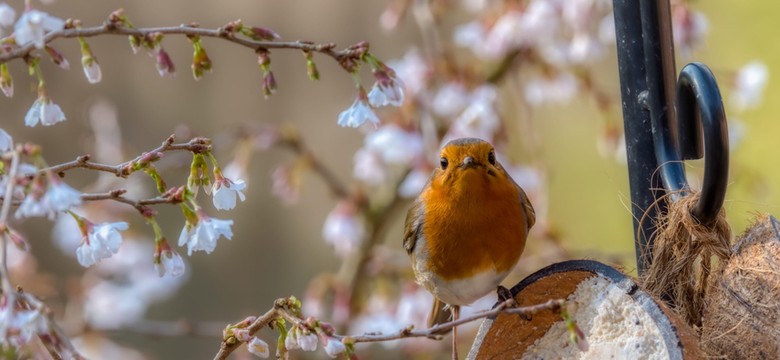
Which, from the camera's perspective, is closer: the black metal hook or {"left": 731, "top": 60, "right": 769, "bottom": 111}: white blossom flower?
the black metal hook

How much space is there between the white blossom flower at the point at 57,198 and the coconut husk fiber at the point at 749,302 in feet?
2.61

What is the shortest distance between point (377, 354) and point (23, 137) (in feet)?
5.06

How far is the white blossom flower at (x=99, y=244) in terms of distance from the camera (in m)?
1.07

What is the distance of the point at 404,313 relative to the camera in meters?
2.80

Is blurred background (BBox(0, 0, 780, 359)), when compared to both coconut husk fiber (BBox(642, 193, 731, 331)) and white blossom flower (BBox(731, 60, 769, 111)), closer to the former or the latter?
white blossom flower (BBox(731, 60, 769, 111))

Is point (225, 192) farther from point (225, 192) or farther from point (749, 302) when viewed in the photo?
point (749, 302)

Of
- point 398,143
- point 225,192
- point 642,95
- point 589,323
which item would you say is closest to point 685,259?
point 589,323

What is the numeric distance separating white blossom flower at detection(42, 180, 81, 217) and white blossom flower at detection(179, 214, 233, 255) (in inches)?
9.3

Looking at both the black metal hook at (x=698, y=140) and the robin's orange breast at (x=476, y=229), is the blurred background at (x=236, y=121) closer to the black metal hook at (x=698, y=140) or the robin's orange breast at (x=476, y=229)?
the robin's orange breast at (x=476, y=229)

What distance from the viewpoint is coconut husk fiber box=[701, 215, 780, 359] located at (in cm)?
124

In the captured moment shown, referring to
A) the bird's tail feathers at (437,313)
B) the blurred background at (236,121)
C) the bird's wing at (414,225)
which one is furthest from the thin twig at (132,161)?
the blurred background at (236,121)

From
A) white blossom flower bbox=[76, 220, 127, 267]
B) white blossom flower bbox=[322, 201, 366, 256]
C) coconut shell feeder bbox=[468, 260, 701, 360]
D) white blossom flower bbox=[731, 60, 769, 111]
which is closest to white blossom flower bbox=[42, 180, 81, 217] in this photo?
white blossom flower bbox=[76, 220, 127, 267]

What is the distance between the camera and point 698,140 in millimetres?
1396

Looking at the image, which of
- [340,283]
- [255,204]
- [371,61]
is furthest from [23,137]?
[371,61]
